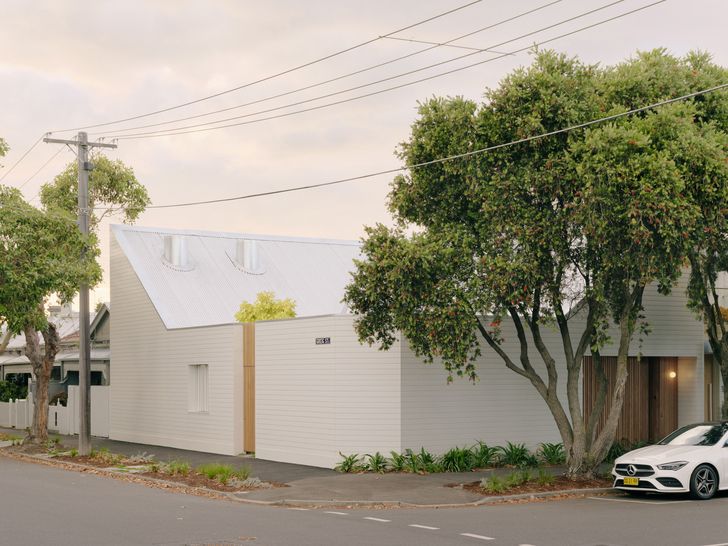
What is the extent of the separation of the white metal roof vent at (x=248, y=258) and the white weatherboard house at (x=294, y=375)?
0.07 meters

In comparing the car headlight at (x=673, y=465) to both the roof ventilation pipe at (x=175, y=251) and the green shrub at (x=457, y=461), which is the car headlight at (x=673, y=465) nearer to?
the green shrub at (x=457, y=461)

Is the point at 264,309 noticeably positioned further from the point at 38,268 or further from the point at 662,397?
the point at 662,397

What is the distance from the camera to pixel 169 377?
2958 cm

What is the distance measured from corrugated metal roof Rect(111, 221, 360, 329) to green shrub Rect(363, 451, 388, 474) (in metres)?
10.8

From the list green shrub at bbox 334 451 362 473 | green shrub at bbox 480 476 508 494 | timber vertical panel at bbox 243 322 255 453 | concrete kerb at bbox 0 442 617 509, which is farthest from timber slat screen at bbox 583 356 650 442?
timber vertical panel at bbox 243 322 255 453

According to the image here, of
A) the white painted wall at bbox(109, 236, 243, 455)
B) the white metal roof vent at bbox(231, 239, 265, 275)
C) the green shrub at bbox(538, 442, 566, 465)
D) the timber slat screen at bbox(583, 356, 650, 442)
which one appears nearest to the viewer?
the green shrub at bbox(538, 442, 566, 465)

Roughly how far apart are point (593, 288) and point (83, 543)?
10.2 metres

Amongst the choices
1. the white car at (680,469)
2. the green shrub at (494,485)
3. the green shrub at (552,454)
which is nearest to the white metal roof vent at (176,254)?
the green shrub at (552,454)

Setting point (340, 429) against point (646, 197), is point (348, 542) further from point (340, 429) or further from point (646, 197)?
point (340, 429)

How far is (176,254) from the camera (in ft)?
110

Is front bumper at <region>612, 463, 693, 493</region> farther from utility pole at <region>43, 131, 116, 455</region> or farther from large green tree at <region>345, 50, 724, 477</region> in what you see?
utility pole at <region>43, 131, 116, 455</region>

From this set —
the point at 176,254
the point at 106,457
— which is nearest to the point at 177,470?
the point at 106,457

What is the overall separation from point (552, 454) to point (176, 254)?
15.7 metres

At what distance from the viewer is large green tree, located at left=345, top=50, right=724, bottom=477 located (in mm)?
17125
